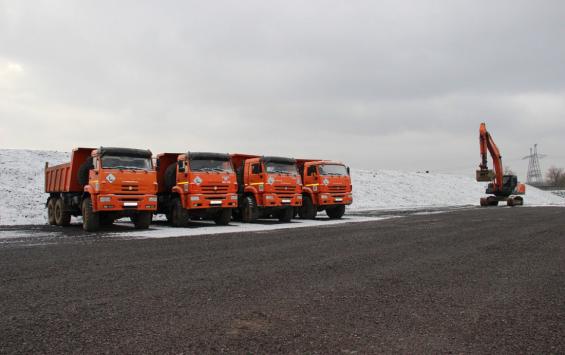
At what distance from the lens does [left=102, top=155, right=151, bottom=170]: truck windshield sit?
15284mm

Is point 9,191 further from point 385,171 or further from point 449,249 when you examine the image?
point 385,171

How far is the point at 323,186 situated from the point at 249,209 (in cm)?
374

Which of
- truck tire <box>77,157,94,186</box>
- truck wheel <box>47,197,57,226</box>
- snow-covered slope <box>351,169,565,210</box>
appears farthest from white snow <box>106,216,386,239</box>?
snow-covered slope <box>351,169,565,210</box>

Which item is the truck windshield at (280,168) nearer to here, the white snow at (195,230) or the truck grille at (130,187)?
the white snow at (195,230)

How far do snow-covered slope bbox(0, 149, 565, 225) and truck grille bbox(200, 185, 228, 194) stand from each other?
30.5 ft

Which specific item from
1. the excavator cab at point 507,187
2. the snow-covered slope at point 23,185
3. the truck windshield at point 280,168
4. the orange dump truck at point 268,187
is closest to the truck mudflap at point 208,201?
the orange dump truck at point 268,187

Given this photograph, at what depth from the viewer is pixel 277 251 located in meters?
9.64

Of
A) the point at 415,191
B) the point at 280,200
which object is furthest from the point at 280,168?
the point at 415,191

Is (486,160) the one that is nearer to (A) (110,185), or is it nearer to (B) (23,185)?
(A) (110,185)

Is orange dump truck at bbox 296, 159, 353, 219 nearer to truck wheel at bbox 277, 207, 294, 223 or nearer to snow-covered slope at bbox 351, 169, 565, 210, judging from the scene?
truck wheel at bbox 277, 207, 294, 223

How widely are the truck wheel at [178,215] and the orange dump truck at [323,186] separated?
20.2 feet

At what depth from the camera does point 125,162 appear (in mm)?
15625

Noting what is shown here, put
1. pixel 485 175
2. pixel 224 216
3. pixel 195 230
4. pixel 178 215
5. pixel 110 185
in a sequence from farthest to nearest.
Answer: pixel 485 175, pixel 224 216, pixel 178 215, pixel 195 230, pixel 110 185

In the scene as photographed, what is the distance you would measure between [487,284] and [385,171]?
58914mm
